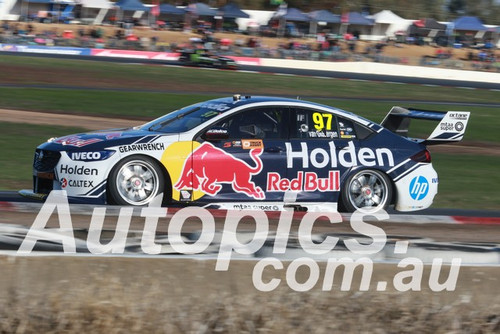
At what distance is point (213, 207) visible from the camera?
891cm

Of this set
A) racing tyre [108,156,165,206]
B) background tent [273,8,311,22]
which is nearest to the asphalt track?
background tent [273,8,311,22]

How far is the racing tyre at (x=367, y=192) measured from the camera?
9266 millimetres

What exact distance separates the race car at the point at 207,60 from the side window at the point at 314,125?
28703 mm

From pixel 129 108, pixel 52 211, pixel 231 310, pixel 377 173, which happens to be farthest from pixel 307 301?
pixel 129 108

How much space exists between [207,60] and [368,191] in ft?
96.4

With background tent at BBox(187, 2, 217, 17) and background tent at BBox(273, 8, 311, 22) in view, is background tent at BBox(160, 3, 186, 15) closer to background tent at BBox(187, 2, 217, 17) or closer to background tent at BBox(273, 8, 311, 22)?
background tent at BBox(187, 2, 217, 17)

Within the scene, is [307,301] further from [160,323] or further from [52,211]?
[52,211]

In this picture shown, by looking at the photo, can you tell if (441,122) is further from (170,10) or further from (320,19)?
(170,10)

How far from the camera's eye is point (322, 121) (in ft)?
30.8

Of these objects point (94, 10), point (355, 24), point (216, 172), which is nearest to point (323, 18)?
point (355, 24)

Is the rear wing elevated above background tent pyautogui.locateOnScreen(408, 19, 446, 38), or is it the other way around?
the rear wing

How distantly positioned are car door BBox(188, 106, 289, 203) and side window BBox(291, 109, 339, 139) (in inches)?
5.4

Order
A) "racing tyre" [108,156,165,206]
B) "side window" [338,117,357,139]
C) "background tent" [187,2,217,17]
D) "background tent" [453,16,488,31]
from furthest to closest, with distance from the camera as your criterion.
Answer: "background tent" [453,16,488,31] < "background tent" [187,2,217,17] < "side window" [338,117,357,139] < "racing tyre" [108,156,165,206]

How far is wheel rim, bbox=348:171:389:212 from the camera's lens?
9.32 meters
